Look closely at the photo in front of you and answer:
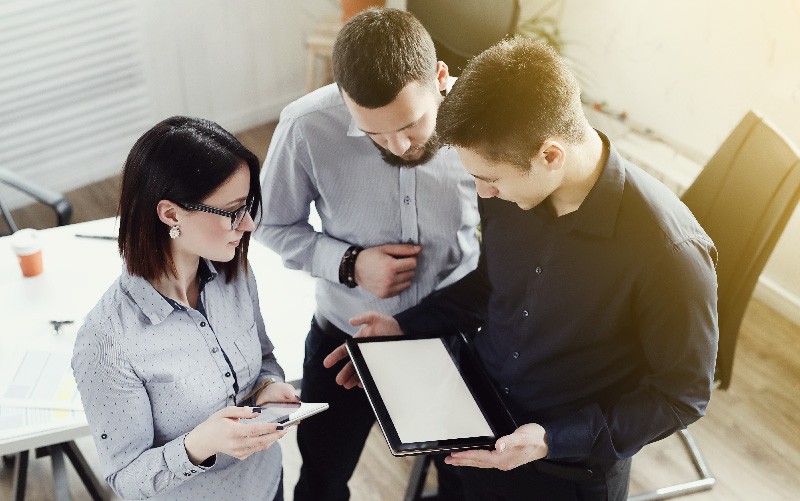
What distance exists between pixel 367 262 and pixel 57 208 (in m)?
1.39

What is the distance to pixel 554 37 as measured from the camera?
3941mm

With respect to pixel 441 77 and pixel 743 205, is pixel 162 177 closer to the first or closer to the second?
pixel 441 77

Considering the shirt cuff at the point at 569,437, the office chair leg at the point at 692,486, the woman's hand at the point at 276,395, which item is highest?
the shirt cuff at the point at 569,437

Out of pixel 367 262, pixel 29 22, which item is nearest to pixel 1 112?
pixel 29 22

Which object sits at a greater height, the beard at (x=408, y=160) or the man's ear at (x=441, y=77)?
the man's ear at (x=441, y=77)

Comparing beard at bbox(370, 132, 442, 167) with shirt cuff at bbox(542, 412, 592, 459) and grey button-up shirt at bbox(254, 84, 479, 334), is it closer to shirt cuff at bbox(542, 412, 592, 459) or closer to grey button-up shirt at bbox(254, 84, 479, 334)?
grey button-up shirt at bbox(254, 84, 479, 334)

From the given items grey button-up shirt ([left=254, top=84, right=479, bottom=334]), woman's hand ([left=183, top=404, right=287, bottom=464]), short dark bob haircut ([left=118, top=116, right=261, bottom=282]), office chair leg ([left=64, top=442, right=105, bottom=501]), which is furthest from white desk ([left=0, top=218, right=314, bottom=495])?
short dark bob haircut ([left=118, top=116, right=261, bottom=282])

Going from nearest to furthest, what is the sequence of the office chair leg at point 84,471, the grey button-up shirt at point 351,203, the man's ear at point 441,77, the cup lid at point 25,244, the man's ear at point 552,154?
the man's ear at point 552,154, the man's ear at point 441,77, the grey button-up shirt at point 351,203, the cup lid at point 25,244, the office chair leg at point 84,471

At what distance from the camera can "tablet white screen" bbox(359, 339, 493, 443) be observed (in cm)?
148

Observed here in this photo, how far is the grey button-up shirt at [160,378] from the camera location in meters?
1.35

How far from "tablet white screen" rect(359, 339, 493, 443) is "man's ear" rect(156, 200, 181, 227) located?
0.49 meters

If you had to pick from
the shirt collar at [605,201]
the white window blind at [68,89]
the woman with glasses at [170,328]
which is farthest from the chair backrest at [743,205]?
the white window blind at [68,89]

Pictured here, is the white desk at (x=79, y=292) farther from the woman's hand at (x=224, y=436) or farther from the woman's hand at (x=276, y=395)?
the woman's hand at (x=224, y=436)

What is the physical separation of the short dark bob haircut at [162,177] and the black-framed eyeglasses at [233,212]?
Answer: 12 millimetres
